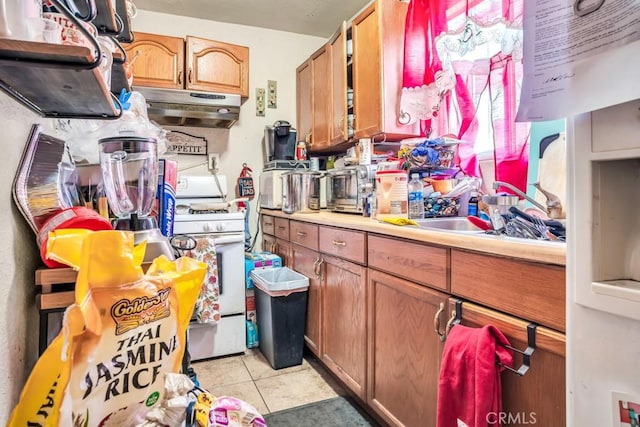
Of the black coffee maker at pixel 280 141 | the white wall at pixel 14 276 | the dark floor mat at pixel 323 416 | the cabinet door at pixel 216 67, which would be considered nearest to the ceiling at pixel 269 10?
the cabinet door at pixel 216 67

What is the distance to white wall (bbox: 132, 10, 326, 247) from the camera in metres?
3.07

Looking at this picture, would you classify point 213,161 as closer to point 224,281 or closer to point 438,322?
point 224,281

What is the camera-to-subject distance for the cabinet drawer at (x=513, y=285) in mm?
845

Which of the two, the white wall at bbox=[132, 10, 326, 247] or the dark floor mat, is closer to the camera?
the dark floor mat

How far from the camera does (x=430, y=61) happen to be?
2.12 metres

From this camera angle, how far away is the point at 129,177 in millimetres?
1156

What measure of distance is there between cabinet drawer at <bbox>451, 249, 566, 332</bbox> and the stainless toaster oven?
1065 millimetres

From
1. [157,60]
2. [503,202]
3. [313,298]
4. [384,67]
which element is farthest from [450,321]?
[157,60]

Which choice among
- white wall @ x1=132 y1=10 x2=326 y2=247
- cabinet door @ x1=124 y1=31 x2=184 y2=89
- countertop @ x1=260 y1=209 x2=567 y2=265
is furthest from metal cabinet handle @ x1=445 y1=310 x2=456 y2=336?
cabinet door @ x1=124 y1=31 x2=184 y2=89

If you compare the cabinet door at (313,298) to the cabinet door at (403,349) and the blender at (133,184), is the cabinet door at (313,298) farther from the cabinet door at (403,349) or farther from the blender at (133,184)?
the blender at (133,184)

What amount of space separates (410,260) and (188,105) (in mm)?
2078

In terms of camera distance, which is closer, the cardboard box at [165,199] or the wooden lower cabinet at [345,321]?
the cardboard box at [165,199]

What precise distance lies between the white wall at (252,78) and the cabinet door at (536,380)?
254 cm

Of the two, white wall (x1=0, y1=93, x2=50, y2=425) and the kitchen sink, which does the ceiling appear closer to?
the kitchen sink
